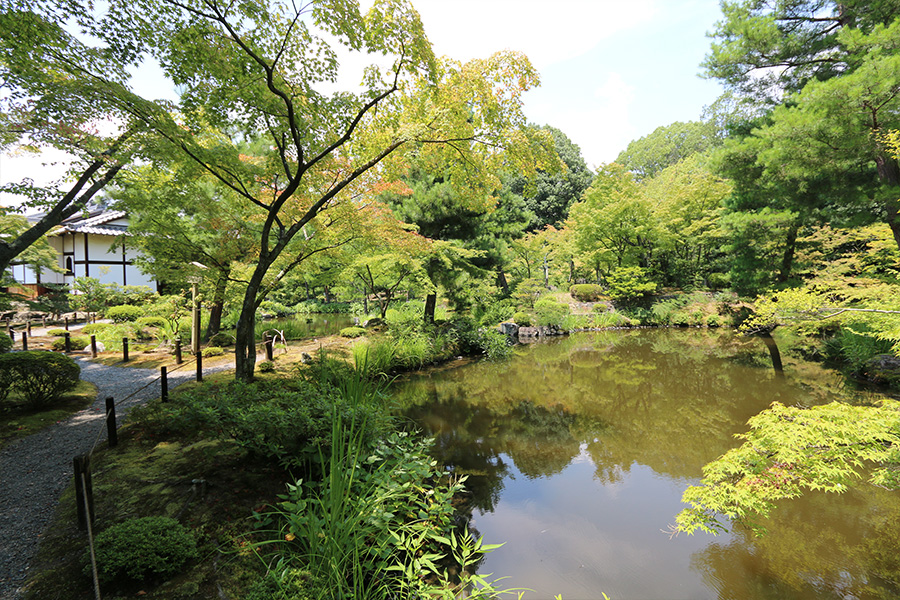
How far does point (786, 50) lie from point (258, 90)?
441 inches

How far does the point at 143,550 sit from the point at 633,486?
4.60 metres

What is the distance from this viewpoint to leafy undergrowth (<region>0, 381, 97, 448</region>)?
14.1 ft

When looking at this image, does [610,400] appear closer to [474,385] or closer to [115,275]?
[474,385]

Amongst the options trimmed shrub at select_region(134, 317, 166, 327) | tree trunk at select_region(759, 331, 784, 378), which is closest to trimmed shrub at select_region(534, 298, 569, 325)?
tree trunk at select_region(759, 331, 784, 378)

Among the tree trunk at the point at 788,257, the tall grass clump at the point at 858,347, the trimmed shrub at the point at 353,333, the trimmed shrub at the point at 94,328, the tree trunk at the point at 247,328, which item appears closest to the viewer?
the tree trunk at the point at 247,328

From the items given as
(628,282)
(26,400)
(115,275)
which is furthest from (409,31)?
(115,275)

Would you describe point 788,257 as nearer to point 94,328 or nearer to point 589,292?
point 589,292

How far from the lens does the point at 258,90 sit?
4402 millimetres

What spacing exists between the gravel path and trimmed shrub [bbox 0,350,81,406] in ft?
1.60

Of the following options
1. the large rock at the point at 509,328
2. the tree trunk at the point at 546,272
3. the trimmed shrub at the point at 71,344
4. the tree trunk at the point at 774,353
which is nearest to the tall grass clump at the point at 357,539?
the tree trunk at the point at 774,353

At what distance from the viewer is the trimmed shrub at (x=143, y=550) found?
2031 mm

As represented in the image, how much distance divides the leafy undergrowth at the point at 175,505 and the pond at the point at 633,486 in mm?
2018

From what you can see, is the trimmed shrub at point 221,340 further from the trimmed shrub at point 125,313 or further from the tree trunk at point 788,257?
the tree trunk at point 788,257

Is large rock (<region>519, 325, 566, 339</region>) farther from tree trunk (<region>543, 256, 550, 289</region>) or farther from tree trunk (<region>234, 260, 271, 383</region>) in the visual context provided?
tree trunk (<region>234, 260, 271, 383</region>)
